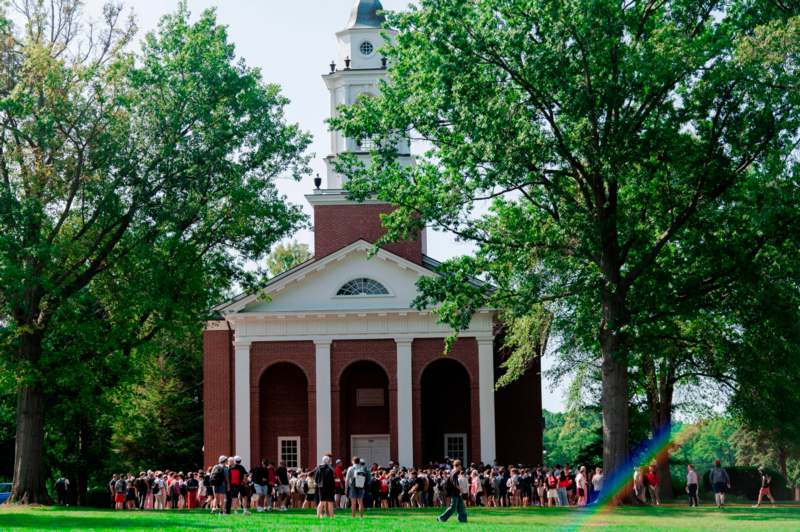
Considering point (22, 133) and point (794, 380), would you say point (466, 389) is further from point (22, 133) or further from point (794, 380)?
point (22, 133)

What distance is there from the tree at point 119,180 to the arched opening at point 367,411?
12.9m

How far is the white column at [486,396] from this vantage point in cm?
4647

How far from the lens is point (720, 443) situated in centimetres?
14912

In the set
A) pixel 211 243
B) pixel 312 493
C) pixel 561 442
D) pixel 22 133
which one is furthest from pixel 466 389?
pixel 561 442

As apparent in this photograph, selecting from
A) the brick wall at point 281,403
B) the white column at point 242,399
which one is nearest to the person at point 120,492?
the white column at point 242,399

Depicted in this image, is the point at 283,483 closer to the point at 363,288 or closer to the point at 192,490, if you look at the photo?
the point at 192,490

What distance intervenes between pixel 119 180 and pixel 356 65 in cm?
2142

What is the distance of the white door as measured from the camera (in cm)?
4956

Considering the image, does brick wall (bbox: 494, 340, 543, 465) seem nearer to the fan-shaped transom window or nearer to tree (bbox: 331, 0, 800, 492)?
the fan-shaped transom window

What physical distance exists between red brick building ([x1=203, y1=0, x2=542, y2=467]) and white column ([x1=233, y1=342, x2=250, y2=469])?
5 cm

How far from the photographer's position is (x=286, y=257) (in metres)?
78.6

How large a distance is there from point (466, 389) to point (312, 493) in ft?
43.2

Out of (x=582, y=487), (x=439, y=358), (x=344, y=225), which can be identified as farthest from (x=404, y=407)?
(x=582, y=487)

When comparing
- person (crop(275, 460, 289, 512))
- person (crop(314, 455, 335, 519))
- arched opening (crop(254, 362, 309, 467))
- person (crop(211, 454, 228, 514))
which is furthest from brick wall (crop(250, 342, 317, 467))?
person (crop(314, 455, 335, 519))
